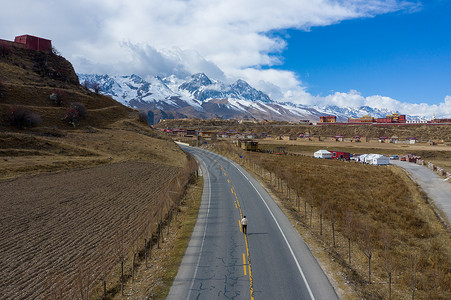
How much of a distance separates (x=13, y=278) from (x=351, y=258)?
74.2 ft

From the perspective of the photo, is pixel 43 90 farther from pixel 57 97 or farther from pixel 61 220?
pixel 61 220

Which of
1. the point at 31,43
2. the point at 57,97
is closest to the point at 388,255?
the point at 57,97

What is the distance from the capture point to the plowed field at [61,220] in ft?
58.2

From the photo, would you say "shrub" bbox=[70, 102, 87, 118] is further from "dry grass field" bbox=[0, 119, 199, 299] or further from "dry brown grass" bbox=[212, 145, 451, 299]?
"dry brown grass" bbox=[212, 145, 451, 299]

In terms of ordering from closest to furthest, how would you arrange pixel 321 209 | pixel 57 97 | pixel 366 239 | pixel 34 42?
pixel 366 239, pixel 321 209, pixel 57 97, pixel 34 42

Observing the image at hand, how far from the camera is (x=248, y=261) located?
18.7m

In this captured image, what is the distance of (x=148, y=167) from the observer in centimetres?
5688

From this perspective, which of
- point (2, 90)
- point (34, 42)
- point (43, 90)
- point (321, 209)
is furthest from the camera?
point (34, 42)

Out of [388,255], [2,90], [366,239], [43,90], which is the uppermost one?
[43,90]

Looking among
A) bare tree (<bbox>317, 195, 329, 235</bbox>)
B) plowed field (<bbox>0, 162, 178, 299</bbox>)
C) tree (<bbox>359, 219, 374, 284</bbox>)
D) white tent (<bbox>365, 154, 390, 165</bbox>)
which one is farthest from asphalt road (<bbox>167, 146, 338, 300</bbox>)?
white tent (<bbox>365, 154, 390, 165</bbox>)

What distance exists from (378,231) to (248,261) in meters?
15.0

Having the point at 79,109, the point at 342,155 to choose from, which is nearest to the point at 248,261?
the point at 342,155

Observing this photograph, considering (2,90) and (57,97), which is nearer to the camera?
(2,90)

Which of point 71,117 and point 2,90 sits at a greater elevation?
point 2,90
